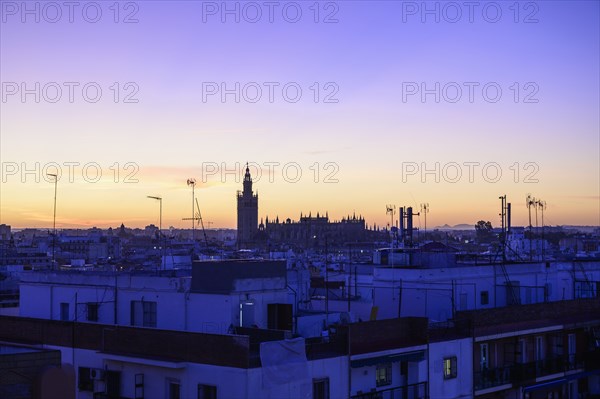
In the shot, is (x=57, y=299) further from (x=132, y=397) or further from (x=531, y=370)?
(x=531, y=370)

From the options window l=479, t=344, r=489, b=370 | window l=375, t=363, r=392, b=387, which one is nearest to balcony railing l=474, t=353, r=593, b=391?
window l=479, t=344, r=489, b=370

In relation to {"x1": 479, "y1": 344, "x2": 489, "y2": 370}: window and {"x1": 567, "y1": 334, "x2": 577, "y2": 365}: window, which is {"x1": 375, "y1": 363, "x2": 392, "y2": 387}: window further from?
{"x1": 567, "y1": 334, "x2": 577, "y2": 365}: window

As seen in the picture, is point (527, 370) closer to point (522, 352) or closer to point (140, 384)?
point (522, 352)

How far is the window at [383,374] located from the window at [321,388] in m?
2.44

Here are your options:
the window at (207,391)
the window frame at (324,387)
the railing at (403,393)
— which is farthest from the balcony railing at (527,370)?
the window at (207,391)

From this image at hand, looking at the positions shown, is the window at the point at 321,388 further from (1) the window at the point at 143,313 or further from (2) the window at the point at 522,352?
(2) the window at the point at 522,352

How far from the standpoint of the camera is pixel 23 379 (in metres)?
14.7

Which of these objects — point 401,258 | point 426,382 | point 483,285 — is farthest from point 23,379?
point 401,258

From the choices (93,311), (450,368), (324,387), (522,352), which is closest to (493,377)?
(522,352)

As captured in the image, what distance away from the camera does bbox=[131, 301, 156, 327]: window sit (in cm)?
2452

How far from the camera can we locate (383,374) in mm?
22438

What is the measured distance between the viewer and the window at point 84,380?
22.2m

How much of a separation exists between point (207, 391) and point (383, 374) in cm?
561

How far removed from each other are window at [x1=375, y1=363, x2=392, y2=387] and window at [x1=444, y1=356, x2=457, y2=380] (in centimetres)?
237
